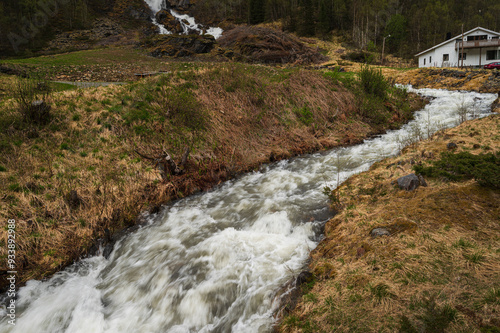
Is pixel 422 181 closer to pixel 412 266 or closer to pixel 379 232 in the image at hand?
pixel 379 232

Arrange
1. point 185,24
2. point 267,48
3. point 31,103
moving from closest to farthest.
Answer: point 31,103
point 267,48
point 185,24

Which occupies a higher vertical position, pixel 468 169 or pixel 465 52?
pixel 465 52

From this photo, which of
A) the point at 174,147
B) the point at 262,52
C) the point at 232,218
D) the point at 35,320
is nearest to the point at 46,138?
the point at 174,147

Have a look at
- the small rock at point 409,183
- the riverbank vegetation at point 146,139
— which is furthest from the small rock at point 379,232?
the riverbank vegetation at point 146,139

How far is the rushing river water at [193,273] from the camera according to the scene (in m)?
3.89

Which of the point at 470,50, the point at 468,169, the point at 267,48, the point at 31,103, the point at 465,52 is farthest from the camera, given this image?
the point at 470,50

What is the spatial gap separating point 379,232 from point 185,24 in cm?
6881

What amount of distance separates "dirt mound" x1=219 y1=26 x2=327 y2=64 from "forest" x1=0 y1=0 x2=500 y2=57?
2373 centimetres

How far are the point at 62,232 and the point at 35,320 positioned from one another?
73.9 inches

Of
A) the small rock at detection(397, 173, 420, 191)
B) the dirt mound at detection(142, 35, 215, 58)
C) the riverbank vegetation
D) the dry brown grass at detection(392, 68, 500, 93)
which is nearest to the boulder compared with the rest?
the dirt mound at detection(142, 35, 215, 58)

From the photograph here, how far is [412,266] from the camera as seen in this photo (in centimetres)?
305

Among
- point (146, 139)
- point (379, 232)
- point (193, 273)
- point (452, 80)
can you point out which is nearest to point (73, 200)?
point (146, 139)

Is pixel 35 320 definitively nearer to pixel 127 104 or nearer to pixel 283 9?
pixel 127 104

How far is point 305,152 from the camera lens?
10.7m
